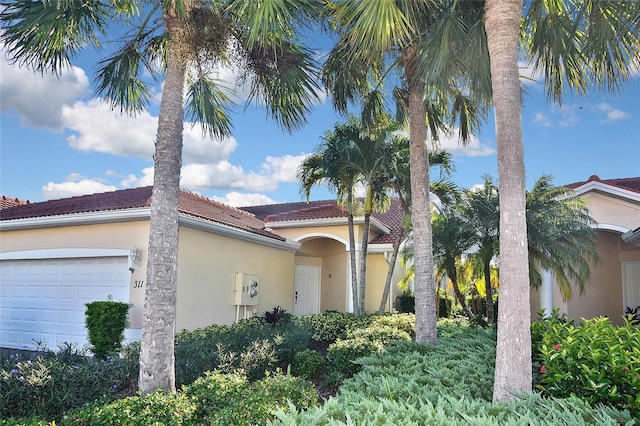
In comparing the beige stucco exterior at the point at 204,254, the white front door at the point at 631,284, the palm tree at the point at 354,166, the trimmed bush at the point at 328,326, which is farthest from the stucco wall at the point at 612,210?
the trimmed bush at the point at 328,326

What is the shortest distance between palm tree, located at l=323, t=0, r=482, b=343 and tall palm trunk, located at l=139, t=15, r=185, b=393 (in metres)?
2.89

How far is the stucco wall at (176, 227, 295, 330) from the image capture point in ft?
39.7

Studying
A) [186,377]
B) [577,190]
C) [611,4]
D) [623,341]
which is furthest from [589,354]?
[577,190]

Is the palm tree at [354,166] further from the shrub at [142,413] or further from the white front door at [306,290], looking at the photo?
the shrub at [142,413]

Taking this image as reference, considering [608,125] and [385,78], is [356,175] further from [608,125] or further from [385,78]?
[608,125]

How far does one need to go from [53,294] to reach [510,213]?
12456mm

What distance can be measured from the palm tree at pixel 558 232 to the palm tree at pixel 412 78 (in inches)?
103

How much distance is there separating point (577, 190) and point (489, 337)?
25.2ft

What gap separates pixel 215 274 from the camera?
13.2m

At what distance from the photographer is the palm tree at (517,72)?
508 cm

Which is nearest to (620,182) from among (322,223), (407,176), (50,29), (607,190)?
(607,190)

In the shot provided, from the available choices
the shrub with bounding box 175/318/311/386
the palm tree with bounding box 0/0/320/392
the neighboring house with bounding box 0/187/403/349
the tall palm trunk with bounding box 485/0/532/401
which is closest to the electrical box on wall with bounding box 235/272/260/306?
the neighboring house with bounding box 0/187/403/349

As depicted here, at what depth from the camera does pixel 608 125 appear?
14.0 meters

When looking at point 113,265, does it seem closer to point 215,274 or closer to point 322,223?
point 215,274
